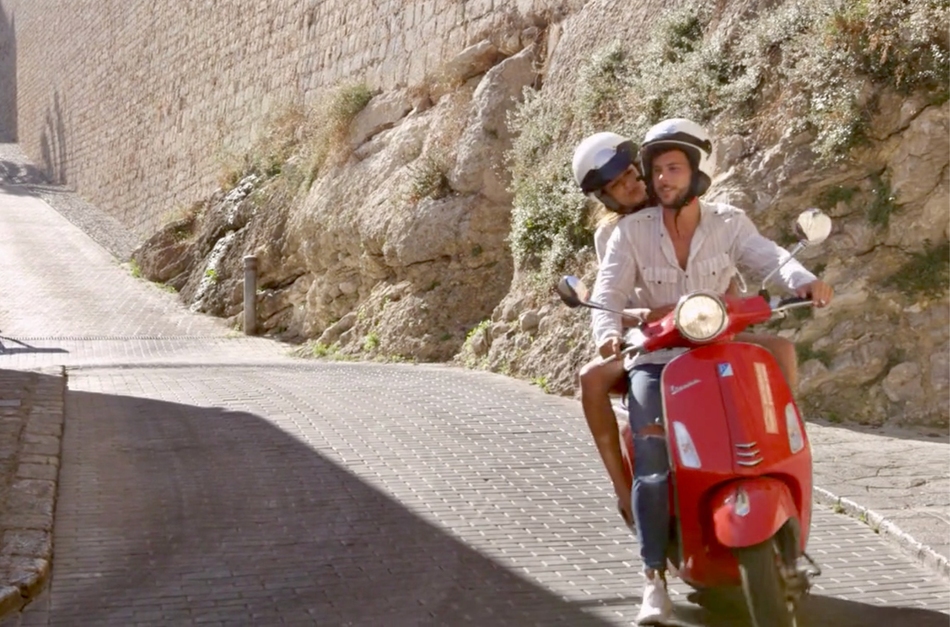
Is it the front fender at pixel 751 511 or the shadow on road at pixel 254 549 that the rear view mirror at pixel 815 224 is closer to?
the front fender at pixel 751 511

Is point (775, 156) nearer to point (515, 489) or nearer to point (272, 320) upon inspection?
point (515, 489)

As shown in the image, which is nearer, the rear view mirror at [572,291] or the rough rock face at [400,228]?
the rear view mirror at [572,291]

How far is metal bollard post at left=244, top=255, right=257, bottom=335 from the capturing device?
17.5 meters

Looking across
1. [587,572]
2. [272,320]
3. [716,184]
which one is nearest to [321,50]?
[272,320]

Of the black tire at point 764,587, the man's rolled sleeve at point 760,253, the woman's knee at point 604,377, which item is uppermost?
the man's rolled sleeve at point 760,253

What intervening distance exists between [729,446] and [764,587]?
42 centimetres

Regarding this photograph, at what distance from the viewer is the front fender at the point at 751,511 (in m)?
3.85

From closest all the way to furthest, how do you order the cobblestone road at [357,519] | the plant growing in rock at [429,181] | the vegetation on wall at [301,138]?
1. the cobblestone road at [357,519]
2. the plant growing in rock at [429,181]
3. the vegetation on wall at [301,138]

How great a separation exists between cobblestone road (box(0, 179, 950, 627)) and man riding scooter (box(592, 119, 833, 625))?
0.80 metres

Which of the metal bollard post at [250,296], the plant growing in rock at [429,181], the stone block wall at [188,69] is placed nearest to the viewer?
the plant growing in rock at [429,181]

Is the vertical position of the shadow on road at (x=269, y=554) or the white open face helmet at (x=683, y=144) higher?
the white open face helmet at (x=683, y=144)

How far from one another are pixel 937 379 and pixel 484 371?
4.23 m

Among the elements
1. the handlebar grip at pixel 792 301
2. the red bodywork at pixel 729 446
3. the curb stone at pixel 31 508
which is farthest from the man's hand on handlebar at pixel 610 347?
the curb stone at pixel 31 508

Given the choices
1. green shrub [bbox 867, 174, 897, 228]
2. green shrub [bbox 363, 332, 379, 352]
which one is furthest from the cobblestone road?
green shrub [bbox 363, 332, 379, 352]
